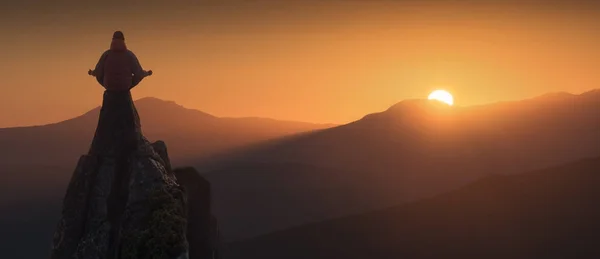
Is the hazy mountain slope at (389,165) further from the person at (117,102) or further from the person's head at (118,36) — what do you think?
the person's head at (118,36)

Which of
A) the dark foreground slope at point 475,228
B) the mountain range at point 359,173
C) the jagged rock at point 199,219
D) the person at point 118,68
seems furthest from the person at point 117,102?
the mountain range at point 359,173

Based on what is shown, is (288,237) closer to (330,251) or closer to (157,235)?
(330,251)

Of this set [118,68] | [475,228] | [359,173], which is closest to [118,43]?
[118,68]

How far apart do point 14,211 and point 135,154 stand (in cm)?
14243

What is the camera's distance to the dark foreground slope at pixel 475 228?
91.3 meters

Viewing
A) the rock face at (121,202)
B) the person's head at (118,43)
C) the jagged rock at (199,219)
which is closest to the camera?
the rock face at (121,202)

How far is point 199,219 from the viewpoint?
29969 mm

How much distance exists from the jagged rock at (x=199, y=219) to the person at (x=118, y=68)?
6064mm

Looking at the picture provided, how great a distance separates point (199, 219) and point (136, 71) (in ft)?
25.5

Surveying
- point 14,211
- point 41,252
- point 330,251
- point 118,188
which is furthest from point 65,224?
point 14,211

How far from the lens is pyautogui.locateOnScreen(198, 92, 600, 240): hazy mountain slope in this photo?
432 ft

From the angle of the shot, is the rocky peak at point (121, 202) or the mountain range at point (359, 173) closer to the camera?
the rocky peak at point (121, 202)

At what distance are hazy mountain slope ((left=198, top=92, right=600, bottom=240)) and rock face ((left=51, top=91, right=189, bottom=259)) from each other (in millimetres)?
89548

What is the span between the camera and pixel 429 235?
3762 inches
